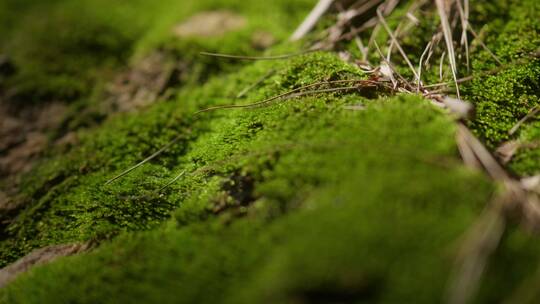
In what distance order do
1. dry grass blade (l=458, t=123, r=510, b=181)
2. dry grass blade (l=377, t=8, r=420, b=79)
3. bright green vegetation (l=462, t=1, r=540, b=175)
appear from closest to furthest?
1. dry grass blade (l=458, t=123, r=510, b=181)
2. bright green vegetation (l=462, t=1, r=540, b=175)
3. dry grass blade (l=377, t=8, r=420, b=79)

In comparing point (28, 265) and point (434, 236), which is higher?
point (434, 236)

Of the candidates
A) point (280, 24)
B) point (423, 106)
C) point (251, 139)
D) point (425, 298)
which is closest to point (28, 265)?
point (251, 139)

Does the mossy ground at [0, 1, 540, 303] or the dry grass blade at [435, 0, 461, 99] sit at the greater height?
the dry grass blade at [435, 0, 461, 99]

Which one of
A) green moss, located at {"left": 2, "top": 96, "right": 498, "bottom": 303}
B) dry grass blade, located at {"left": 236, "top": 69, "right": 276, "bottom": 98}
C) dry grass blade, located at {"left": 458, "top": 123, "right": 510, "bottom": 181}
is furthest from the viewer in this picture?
dry grass blade, located at {"left": 236, "top": 69, "right": 276, "bottom": 98}

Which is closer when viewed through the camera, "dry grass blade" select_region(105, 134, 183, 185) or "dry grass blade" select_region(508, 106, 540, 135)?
"dry grass blade" select_region(508, 106, 540, 135)

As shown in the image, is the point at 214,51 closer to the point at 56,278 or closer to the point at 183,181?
the point at 183,181

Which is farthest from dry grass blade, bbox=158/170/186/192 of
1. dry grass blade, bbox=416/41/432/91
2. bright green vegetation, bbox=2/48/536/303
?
dry grass blade, bbox=416/41/432/91

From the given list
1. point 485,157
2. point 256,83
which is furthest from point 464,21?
point 256,83

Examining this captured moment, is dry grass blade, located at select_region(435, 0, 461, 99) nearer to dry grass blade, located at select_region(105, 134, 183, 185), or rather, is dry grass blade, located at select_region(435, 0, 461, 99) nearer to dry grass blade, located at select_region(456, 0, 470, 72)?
dry grass blade, located at select_region(456, 0, 470, 72)

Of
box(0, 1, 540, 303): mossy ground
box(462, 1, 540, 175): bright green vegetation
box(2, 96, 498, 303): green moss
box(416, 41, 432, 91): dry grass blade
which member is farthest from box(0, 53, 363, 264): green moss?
box(462, 1, 540, 175): bright green vegetation
